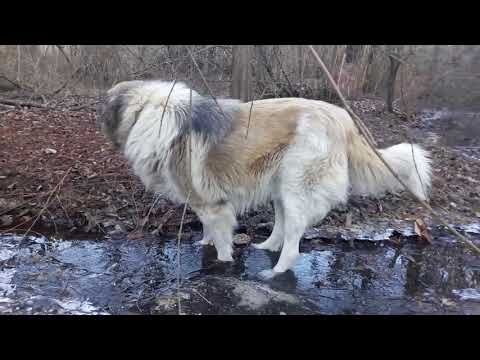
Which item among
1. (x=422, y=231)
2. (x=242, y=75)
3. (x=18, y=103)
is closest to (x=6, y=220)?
(x=242, y=75)

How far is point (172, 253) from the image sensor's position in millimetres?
4562

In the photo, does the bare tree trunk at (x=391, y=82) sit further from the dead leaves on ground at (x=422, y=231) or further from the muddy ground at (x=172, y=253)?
the dead leaves on ground at (x=422, y=231)

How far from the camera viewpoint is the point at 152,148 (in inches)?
161

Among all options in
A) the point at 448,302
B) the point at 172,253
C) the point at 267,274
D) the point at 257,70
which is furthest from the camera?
the point at 257,70

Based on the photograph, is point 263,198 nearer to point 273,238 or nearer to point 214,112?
point 273,238

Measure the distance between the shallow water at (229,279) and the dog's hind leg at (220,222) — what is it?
23cm

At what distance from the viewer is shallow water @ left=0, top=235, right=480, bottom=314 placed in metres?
3.59

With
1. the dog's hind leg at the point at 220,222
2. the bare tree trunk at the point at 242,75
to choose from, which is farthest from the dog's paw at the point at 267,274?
the bare tree trunk at the point at 242,75

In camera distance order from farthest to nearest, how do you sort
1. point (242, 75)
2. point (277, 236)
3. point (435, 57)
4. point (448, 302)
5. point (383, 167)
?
point (435, 57)
point (242, 75)
point (277, 236)
point (383, 167)
point (448, 302)

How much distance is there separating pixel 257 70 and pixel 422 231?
4497 mm

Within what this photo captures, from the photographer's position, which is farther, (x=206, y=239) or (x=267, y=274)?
(x=206, y=239)

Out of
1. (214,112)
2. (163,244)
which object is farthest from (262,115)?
(163,244)

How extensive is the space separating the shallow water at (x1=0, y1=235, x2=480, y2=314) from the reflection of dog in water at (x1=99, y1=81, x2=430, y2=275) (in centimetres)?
43

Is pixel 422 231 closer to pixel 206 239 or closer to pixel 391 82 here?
pixel 206 239
